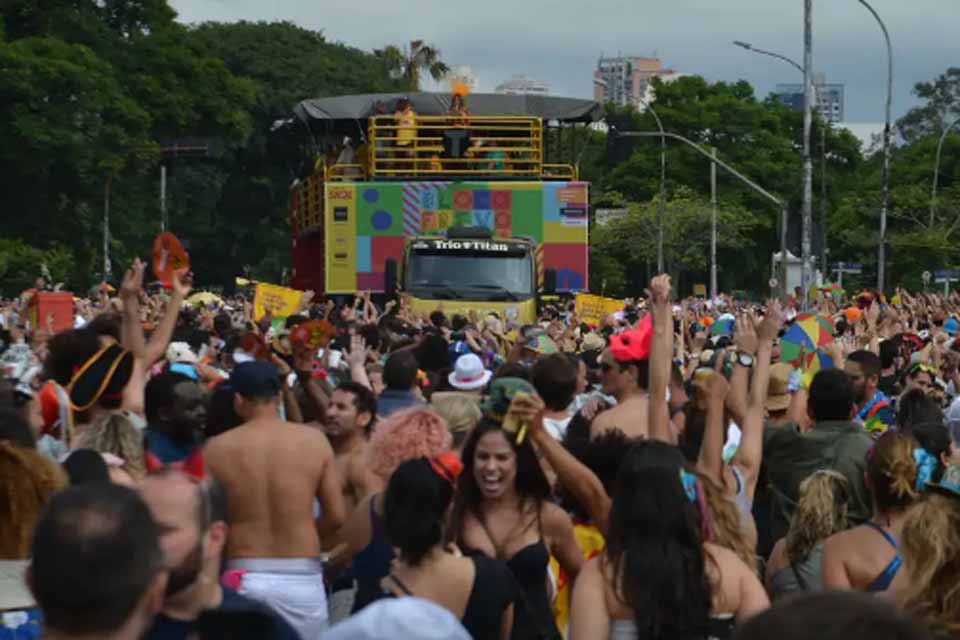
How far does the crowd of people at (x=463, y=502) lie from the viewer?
3.45 metres

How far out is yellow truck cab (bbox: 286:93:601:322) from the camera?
86.8ft

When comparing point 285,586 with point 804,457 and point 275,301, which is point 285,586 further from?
point 275,301

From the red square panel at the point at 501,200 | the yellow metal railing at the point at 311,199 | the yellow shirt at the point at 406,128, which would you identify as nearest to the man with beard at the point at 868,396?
the red square panel at the point at 501,200

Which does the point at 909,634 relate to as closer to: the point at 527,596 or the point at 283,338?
the point at 527,596

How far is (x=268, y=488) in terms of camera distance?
682 cm

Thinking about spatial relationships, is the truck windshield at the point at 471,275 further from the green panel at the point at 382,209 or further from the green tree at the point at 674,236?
the green tree at the point at 674,236

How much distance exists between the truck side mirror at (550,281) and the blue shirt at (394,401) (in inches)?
670

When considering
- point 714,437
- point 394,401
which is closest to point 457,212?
point 394,401

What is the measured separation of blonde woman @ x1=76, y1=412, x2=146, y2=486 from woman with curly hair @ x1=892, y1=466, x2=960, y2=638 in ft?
8.48

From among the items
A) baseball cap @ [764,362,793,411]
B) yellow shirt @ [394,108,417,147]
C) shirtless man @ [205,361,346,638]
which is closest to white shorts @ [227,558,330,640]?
shirtless man @ [205,361,346,638]

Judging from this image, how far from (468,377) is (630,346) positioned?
7.55ft

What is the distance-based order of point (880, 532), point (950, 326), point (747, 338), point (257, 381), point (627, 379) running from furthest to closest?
point (950, 326) → point (627, 379) → point (747, 338) → point (257, 381) → point (880, 532)

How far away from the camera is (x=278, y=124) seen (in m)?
36.7

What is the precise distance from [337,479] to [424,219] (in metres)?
20.6
